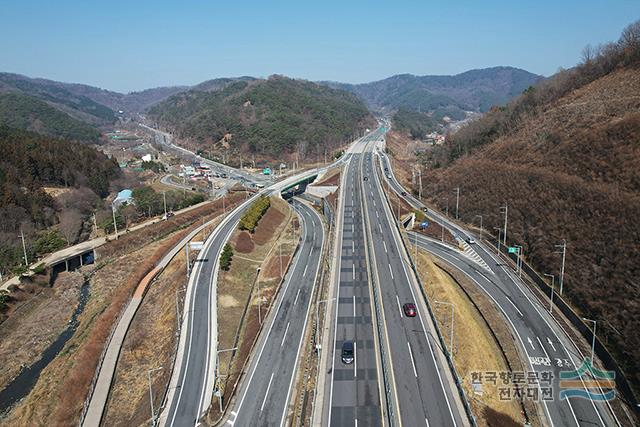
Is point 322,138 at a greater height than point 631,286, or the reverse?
point 322,138

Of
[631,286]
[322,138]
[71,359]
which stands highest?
[322,138]

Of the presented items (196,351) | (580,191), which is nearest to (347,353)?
(196,351)

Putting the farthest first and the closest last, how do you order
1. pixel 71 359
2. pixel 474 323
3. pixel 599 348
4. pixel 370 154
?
1. pixel 370 154
2. pixel 474 323
3. pixel 71 359
4. pixel 599 348

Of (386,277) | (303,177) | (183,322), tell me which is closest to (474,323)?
(386,277)

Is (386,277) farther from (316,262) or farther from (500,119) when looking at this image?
(500,119)

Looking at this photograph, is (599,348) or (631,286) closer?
(599,348)

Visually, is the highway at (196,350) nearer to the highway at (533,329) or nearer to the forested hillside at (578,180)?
the highway at (533,329)

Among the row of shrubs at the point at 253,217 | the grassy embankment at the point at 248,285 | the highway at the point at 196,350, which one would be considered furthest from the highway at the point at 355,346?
the row of shrubs at the point at 253,217

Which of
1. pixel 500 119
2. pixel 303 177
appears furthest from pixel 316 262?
pixel 500 119

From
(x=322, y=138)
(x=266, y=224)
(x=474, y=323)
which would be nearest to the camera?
(x=474, y=323)
